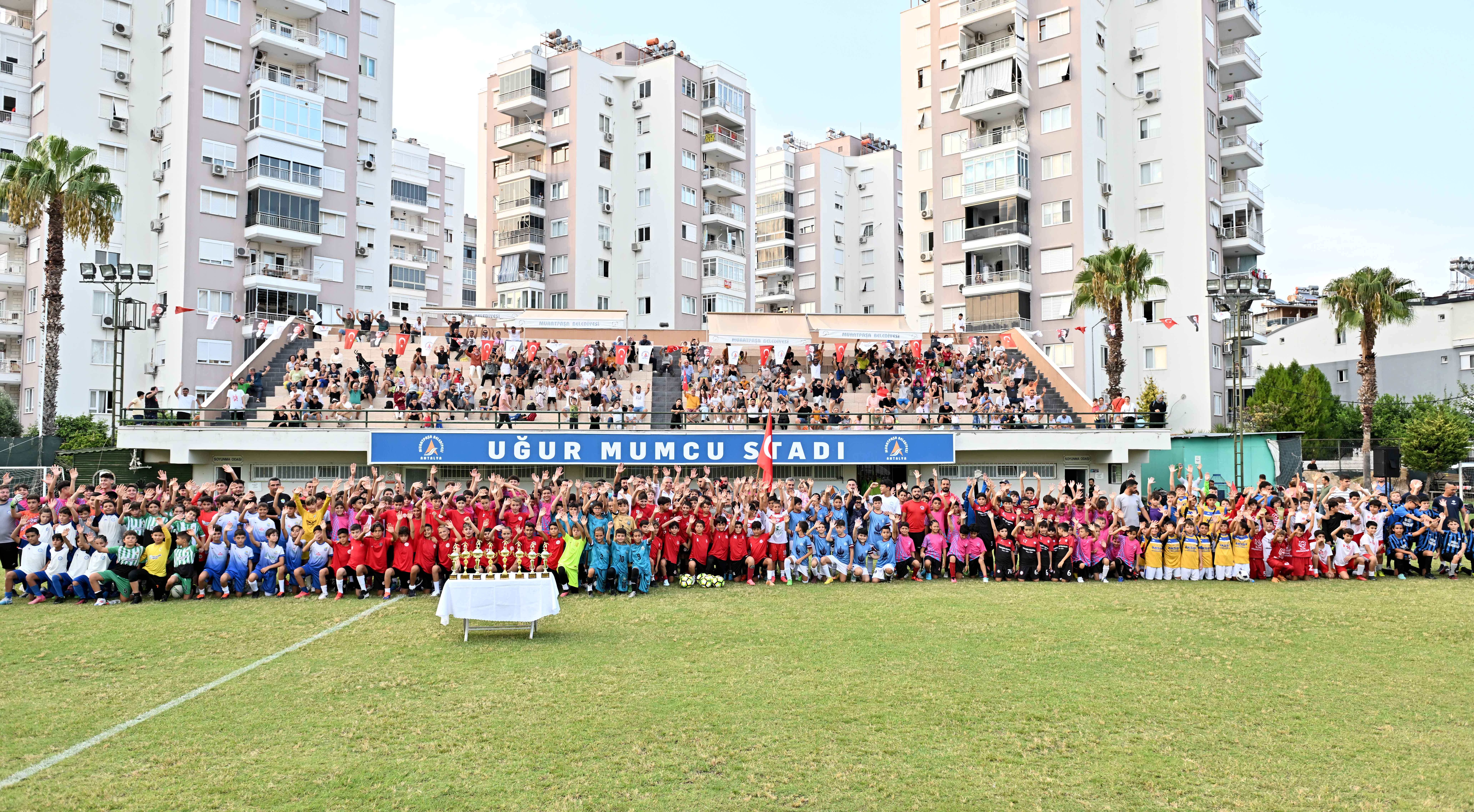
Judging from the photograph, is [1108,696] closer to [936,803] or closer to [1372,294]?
[936,803]

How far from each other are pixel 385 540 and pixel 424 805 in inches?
386

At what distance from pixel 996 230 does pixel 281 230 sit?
116 feet

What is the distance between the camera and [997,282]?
5062 cm

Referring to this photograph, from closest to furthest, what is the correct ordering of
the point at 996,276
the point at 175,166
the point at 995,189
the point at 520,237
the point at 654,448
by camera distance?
the point at 654,448 < the point at 175,166 < the point at 995,189 < the point at 996,276 < the point at 520,237

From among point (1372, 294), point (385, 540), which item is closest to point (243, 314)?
point (385, 540)

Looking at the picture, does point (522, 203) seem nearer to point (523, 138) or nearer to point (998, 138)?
point (523, 138)

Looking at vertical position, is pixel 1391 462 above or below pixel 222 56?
below

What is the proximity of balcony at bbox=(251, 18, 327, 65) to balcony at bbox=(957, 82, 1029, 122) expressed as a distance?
33.0 metres

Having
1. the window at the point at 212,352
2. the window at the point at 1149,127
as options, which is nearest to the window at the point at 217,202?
the window at the point at 212,352

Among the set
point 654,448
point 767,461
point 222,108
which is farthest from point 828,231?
point 767,461

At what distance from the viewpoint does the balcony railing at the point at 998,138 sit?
166 feet

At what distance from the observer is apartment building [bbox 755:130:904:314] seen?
77.6 metres

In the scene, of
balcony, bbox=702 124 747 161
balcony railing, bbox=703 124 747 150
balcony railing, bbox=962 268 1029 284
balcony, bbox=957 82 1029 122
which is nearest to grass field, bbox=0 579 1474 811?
balcony railing, bbox=962 268 1029 284

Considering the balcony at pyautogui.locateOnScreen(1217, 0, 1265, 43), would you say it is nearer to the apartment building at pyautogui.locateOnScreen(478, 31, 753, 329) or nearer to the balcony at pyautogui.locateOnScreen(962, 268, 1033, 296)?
the balcony at pyautogui.locateOnScreen(962, 268, 1033, 296)
